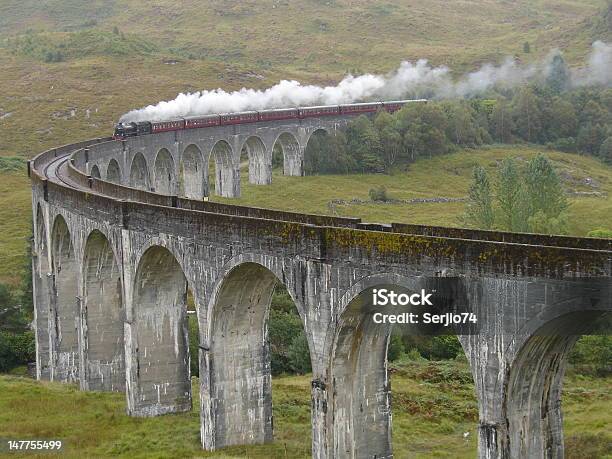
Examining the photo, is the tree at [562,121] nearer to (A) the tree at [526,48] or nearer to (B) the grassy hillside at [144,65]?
(B) the grassy hillside at [144,65]

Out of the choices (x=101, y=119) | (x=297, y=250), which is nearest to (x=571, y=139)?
(x=101, y=119)

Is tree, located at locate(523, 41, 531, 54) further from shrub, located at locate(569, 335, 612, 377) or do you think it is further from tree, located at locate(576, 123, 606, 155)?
shrub, located at locate(569, 335, 612, 377)

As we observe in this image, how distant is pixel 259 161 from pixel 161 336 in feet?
222

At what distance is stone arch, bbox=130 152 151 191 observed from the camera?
3369 inches

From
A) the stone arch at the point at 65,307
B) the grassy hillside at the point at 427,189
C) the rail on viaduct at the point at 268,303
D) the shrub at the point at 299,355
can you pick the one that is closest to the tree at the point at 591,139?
the grassy hillside at the point at 427,189

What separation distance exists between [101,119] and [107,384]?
291 ft

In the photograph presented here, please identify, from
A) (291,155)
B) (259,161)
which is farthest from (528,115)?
(259,161)

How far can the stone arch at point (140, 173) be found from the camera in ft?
281

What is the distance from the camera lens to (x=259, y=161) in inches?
4119

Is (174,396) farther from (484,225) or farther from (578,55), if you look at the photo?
(578,55)

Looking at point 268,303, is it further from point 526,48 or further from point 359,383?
point 526,48

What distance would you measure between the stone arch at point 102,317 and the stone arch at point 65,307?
3.59 meters

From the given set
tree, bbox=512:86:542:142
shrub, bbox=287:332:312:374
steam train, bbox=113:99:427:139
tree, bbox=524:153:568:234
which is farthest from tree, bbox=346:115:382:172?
shrub, bbox=287:332:312:374

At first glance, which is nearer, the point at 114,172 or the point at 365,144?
the point at 114,172
